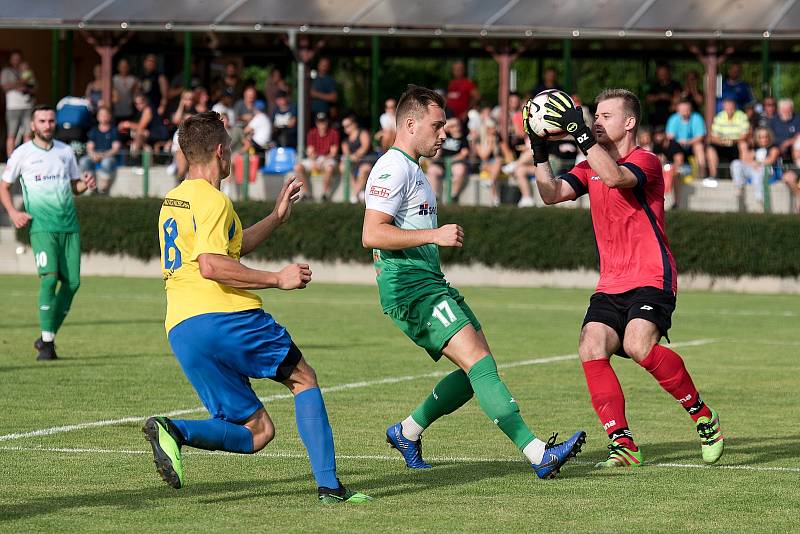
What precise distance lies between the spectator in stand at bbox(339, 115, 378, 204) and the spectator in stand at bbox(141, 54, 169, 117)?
3966 mm

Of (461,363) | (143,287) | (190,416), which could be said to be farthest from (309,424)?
(143,287)

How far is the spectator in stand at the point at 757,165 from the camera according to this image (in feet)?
82.4

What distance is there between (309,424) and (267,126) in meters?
22.0

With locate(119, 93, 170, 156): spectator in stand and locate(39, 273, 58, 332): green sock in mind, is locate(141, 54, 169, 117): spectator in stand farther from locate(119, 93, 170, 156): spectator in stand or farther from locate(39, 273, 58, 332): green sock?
locate(39, 273, 58, 332): green sock

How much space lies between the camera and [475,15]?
1186 inches

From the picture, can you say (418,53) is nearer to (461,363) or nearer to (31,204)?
(31,204)

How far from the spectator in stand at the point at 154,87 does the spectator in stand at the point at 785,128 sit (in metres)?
11.8

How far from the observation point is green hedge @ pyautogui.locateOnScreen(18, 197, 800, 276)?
2462cm

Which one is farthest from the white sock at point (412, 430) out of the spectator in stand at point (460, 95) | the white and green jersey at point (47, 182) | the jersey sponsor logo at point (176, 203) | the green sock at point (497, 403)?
the spectator in stand at point (460, 95)

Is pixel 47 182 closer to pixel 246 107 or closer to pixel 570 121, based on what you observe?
pixel 570 121

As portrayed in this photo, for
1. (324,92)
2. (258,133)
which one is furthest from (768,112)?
(258,133)

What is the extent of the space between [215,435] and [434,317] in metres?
1.41

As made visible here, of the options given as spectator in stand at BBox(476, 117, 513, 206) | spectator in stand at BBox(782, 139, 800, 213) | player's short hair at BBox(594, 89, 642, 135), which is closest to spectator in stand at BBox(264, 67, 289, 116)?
spectator in stand at BBox(476, 117, 513, 206)

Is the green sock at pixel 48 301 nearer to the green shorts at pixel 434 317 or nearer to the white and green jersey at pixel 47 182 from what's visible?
the white and green jersey at pixel 47 182
